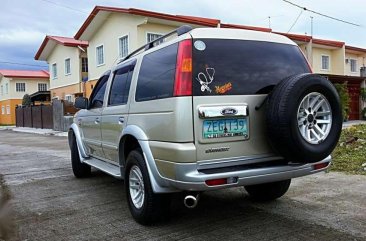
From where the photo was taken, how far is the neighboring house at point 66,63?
89.2ft

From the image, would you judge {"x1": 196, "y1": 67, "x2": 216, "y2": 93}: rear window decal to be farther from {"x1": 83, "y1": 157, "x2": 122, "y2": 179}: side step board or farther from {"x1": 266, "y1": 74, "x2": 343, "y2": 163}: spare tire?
{"x1": 83, "y1": 157, "x2": 122, "y2": 179}: side step board

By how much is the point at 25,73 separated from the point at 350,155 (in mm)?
43632

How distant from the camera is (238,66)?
4.05 m

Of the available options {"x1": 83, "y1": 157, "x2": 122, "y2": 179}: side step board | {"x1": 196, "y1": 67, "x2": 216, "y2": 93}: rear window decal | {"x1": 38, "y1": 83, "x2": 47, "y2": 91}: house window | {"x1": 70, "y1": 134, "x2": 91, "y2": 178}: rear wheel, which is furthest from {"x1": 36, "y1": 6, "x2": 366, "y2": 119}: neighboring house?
{"x1": 38, "y1": 83, "x2": 47, "y2": 91}: house window

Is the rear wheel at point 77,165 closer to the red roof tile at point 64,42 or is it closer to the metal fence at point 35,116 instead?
the metal fence at point 35,116

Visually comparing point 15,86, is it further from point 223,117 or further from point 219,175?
point 219,175

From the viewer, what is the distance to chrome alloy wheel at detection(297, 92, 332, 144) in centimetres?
386

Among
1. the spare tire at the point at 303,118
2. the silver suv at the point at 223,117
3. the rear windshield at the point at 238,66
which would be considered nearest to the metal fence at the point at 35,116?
the silver suv at the point at 223,117

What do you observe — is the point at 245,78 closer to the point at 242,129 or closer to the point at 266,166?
the point at 242,129

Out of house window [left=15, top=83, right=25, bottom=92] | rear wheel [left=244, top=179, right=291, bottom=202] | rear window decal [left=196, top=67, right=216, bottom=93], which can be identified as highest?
house window [left=15, top=83, right=25, bottom=92]

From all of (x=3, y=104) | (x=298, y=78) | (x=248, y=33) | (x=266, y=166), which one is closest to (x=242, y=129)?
(x=266, y=166)

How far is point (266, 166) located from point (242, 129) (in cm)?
46

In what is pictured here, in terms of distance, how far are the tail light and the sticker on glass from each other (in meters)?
0.06

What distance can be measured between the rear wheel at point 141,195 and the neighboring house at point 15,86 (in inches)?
1684
